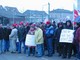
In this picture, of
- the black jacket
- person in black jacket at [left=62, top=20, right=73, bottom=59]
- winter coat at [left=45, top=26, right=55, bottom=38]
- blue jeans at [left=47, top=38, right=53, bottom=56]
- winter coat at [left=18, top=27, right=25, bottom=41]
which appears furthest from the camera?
the black jacket

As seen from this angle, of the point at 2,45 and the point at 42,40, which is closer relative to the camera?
the point at 42,40

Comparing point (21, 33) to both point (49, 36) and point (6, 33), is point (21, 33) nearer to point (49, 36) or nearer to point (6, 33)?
point (6, 33)

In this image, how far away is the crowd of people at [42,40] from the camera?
15.6 m

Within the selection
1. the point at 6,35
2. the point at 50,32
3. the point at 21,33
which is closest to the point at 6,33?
the point at 6,35

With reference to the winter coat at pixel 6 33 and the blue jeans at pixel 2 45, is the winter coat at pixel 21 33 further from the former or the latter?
the blue jeans at pixel 2 45

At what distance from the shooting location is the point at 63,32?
15852 millimetres

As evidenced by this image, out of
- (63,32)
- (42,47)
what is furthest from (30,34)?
(63,32)

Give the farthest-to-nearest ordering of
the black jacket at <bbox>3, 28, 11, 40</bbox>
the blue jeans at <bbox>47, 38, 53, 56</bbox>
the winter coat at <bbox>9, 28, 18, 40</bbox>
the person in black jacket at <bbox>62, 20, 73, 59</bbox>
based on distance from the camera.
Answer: the black jacket at <bbox>3, 28, 11, 40</bbox> < the winter coat at <bbox>9, 28, 18, 40</bbox> < the blue jeans at <bbox>47, 38, 53, 56</bbox> < the person in black jacket at <bbox>62, 20, 73, 59</bbox>

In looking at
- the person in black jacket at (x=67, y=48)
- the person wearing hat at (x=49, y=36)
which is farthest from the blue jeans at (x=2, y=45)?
the person in black jacket at (x=67, y=48)

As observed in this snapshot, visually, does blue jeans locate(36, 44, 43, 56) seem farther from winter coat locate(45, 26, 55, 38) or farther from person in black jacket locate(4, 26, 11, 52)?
person in black jacket locate(4, 26, 11, 52)

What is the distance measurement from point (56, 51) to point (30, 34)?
241 centimetres

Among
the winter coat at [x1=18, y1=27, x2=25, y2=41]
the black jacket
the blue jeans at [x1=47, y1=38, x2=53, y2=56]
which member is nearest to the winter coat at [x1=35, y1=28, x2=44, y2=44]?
the blue jeans at [x1=47, y1=38, x2=53, y2=56]

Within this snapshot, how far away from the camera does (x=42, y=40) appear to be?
16406 millimetres

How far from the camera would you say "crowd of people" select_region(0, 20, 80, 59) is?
1562cm
